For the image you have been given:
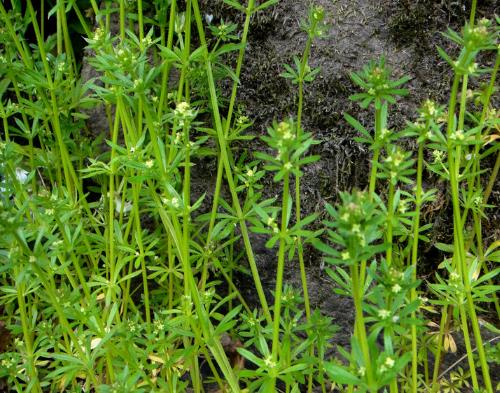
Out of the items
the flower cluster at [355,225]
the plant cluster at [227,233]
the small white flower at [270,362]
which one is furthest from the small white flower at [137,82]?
the small white flower at [270,362]

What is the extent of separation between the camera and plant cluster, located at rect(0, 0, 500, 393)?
1687 millimetres

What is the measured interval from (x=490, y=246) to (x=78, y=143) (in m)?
2.15

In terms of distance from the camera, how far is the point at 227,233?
2.50 metres

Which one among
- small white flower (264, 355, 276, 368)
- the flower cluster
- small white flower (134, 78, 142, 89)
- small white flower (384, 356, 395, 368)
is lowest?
small white flower (264, 355, 276, 368)

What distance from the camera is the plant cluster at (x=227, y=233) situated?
1.69 meters

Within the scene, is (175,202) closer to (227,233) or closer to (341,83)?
(227,233)

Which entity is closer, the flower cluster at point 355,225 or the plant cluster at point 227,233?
the flower cluster at point 355,225

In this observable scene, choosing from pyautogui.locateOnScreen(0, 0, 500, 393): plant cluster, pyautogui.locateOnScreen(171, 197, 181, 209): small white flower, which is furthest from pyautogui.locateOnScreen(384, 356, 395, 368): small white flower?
pyautogui.locateOnScreen(171, 197, 181, 209): small white flower

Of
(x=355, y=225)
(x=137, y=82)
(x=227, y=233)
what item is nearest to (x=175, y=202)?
(x=137, y=82)

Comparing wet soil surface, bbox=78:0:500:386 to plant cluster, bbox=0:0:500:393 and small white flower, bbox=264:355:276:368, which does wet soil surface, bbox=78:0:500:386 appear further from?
small white flower, bbox=264:355:276:368

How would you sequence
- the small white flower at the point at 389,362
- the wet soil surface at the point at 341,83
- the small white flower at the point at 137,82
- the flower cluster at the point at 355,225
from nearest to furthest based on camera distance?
the flower cluster at the point at 355,225
the small white flower at the point at 389,362
the small white flower at the point at 137,82
the wet soil surface at the point at 341,83

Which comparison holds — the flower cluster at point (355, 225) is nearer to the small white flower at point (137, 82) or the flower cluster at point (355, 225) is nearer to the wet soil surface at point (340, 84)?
the small white flower at point (137, 82)

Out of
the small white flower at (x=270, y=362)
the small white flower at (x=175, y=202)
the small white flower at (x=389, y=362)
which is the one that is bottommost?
the small white flower at (x=270, y=362)

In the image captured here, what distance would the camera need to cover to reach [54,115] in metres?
2.58
